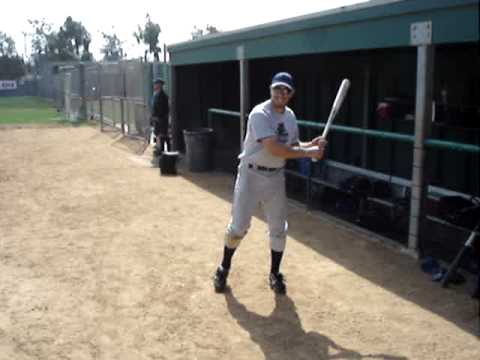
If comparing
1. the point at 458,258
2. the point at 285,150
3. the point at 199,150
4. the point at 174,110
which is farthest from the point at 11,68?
the point at 458,258

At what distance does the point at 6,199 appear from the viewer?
901 cm

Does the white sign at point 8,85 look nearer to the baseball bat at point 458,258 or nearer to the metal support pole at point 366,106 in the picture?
the metal support pole at point 366,106

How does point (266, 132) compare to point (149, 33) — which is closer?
point (266, 132)

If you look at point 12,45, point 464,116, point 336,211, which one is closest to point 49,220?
point 336,211

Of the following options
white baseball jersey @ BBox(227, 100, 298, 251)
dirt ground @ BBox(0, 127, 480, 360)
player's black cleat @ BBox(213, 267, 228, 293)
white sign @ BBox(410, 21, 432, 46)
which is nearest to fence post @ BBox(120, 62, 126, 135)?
dirt ground @ BBox(0, 127, 480, 360)

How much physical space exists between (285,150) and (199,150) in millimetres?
6817

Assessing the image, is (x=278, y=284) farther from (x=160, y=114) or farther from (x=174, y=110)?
(x=174, y=110)

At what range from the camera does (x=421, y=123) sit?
18.2 ft

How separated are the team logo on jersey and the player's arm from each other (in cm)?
11

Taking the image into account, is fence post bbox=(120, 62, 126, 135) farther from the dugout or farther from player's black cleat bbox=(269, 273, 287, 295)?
player's black cleat bbox=(269, 273, 287, 295)

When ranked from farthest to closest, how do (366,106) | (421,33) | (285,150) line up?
(366,106) → (421,33) → (285,150)

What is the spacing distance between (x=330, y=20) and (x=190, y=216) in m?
3.09

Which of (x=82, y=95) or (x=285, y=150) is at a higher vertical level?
(x=82, y=95)

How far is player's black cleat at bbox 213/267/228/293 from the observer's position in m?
5.05
